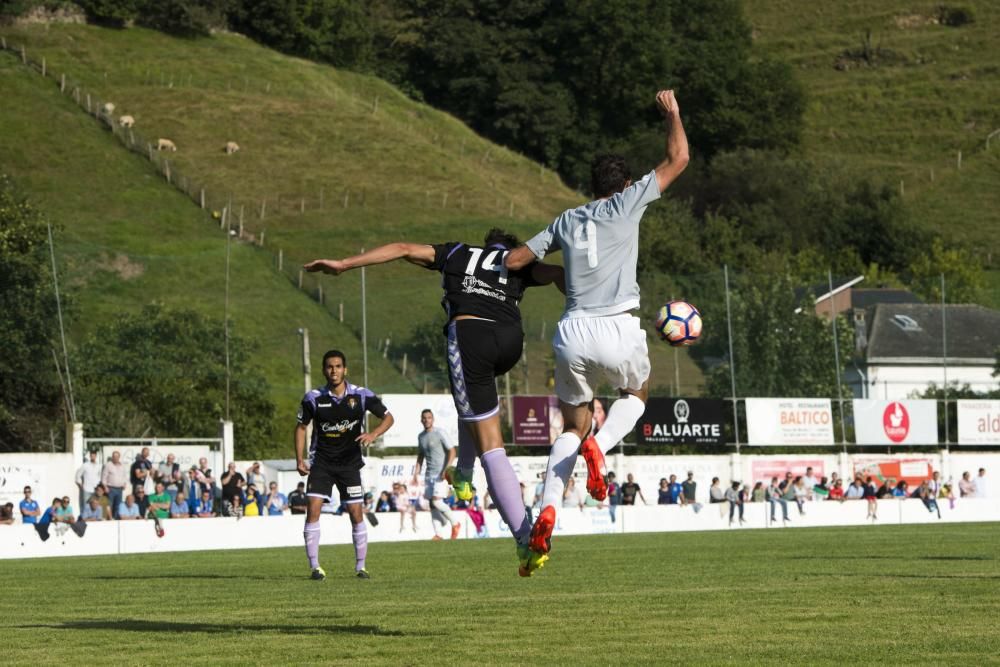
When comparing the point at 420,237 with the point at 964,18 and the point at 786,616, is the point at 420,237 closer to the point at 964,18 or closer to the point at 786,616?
the point at 786,616

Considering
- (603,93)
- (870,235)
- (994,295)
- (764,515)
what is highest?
(603,93)

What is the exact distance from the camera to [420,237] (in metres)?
80.4

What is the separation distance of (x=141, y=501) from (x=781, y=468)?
2085 cm

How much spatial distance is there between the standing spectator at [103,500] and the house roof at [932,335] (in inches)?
1104

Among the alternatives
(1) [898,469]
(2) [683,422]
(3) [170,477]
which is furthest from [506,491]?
(1) [898,469]

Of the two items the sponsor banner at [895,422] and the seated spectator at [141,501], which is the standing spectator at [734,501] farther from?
the seated spectator at [141,501]

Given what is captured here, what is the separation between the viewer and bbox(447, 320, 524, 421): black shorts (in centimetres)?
983

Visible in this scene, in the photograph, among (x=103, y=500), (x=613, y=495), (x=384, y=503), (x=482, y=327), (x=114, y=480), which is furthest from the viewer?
(x=613, y=495)

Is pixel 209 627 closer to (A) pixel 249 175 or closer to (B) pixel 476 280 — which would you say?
(B) pixel 476 280

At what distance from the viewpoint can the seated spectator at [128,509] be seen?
28641 mm

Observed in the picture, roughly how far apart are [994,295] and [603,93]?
1759 inches

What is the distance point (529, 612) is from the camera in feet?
33.7

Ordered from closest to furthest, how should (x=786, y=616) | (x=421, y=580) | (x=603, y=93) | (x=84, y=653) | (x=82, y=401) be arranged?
(x=84, y=653), (x=786, y=616), (x=421, y=580), (x=82, y=401), (x=603, y=93)

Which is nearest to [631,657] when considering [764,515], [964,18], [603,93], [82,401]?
[764,515]
